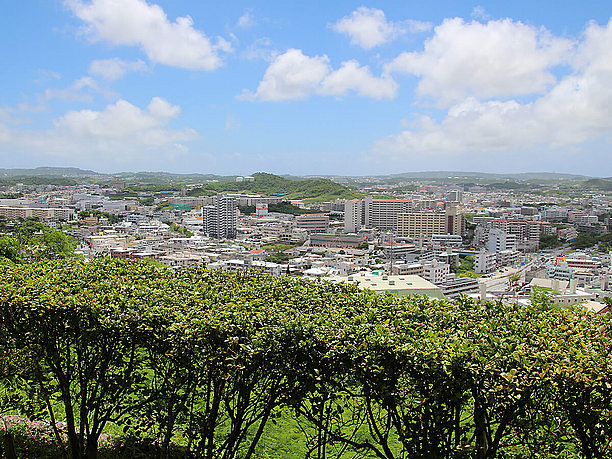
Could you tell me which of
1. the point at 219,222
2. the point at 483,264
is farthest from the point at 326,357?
the point at 219,222

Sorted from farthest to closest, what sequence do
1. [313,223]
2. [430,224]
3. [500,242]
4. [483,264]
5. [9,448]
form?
1. [313,223]
2. [430,224]
3. [500,242]
4. [483,264]
5. [9,448]

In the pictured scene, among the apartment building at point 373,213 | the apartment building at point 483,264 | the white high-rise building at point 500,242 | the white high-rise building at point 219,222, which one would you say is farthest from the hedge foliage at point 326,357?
the apartment building at point 373,213

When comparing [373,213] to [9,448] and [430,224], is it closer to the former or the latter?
[430,224]

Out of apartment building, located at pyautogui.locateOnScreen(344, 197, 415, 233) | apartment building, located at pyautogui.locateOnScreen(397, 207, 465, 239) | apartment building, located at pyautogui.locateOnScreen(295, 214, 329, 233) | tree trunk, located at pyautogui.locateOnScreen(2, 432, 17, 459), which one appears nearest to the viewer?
tree trunk, located at pyautogui.locateOnScreen(2, 432, 17, 459)

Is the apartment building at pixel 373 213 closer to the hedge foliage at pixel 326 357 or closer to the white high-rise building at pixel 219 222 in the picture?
the white high-rise building at pixel 219 222

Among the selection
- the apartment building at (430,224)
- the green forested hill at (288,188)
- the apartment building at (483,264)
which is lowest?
the apartment building at (483,264)

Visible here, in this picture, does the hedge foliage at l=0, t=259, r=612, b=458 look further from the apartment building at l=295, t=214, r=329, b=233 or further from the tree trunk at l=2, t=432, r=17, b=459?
the apartment building at l=295, t=214, r=329, b=233

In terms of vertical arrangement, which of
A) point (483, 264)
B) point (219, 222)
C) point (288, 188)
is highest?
point (288, 188)

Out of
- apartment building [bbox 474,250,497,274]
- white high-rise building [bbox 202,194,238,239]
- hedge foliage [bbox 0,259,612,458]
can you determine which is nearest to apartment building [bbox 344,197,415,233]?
white high-rise building [bbox 202,194,238,239]

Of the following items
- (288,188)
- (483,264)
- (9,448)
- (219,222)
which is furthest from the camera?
(288,188)
